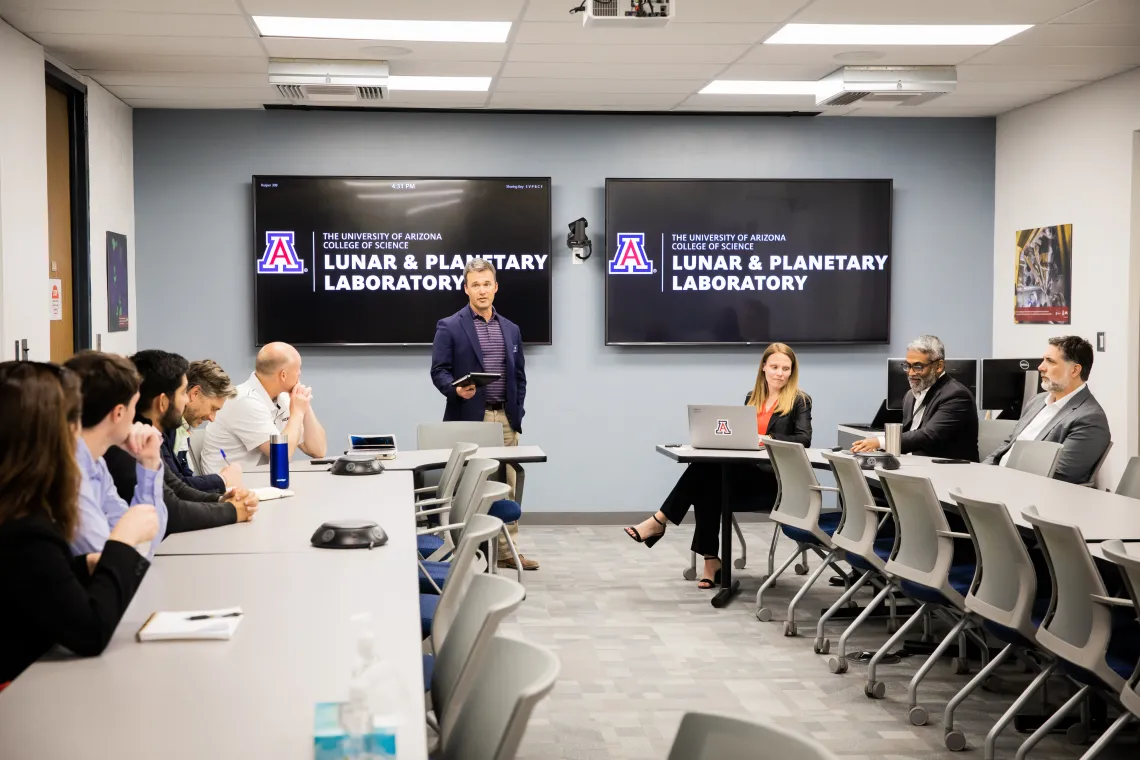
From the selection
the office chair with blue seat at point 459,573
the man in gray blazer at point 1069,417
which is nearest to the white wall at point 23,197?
the office chair with blue seat at point 459,573

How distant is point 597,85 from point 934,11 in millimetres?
2424

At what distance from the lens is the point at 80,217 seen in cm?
694

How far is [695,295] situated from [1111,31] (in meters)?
3.38

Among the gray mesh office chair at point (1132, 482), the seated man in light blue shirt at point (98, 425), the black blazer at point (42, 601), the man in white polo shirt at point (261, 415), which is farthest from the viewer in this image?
the man in white polo shirt at point (261, 415)

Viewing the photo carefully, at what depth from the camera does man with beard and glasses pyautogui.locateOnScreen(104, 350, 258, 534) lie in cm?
360

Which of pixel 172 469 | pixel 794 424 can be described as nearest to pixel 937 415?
pixel 794 424

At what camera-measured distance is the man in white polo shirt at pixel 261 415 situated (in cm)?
517

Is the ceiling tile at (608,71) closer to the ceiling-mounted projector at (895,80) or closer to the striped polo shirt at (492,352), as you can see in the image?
the ceiling-mounted projector at (895,80)

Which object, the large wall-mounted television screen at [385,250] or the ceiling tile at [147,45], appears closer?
the ceiling tile at [147,45]

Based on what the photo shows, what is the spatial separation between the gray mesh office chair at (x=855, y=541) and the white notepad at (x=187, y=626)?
3082mm

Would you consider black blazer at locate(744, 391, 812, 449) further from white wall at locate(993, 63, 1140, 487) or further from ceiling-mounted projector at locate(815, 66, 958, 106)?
white wall at locate(993, 63, 1140, 487)

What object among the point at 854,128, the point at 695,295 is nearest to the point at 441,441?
the point at 695,295

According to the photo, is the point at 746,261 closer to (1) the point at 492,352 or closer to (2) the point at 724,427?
(1) the point at 492,352

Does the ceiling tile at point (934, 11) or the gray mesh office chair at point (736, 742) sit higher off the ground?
the ceiling tile at point (934, 11)
